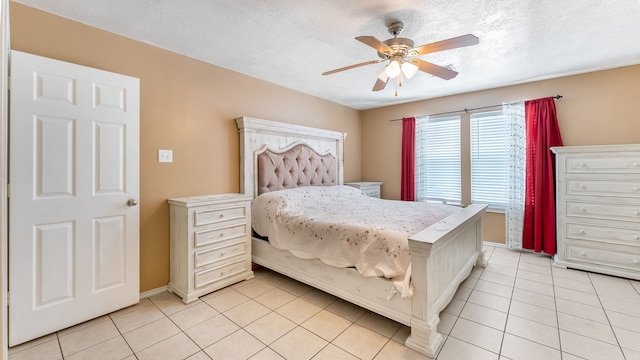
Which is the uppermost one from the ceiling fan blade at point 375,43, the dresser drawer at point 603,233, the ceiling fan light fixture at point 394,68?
the ceiling fan blade at point 375,43

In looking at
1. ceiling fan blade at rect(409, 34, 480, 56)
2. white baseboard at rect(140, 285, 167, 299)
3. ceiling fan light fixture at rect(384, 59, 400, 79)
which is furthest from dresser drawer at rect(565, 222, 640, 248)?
white baseboard at rect(140, 285, 167, 299)

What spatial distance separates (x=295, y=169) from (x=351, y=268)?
188cm

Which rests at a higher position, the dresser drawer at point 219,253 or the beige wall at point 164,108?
the beige wall at point 164,108

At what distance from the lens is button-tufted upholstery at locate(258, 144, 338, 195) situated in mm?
3332

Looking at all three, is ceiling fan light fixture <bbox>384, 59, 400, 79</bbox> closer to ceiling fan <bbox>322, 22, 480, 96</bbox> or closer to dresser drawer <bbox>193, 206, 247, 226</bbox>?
ceiling fan <bbox>322, 22, 480, 96</bbox>

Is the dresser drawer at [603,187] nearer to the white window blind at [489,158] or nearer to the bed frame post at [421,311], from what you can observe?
the white window blind at [489,158]

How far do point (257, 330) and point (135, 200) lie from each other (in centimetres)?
149

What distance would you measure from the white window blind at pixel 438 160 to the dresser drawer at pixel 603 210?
1.38 metres

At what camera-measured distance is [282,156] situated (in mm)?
3561

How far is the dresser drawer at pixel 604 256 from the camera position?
2768mm

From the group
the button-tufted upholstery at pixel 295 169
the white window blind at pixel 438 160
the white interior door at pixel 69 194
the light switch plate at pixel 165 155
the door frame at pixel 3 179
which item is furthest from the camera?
the white window blind at pixel 438 160

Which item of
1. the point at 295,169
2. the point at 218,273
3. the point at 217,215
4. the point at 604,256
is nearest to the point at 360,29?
the point at 295,169

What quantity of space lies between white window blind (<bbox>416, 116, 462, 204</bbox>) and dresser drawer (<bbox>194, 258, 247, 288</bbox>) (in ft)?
10.4

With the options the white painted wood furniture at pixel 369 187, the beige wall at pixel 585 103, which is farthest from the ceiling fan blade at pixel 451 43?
the white painted wood furniture at pixel 369 187
